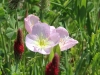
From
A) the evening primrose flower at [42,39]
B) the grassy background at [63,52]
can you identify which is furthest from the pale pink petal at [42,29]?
the grassy background at [63,52]

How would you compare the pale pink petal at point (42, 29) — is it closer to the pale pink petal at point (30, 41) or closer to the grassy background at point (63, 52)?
the pale pink petal at point (30, 41)

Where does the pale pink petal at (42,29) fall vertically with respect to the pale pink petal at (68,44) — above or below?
above

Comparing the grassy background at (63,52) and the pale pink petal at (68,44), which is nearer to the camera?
the pale pink petal at (68,44)

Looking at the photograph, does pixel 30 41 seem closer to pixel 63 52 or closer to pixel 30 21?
pixel 30 21

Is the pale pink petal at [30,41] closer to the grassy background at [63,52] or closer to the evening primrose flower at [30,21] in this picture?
the evening primrose flower at [30,21]

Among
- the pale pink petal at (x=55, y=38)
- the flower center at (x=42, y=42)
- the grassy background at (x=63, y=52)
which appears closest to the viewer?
the pale pink petal at (x=55, y=38)

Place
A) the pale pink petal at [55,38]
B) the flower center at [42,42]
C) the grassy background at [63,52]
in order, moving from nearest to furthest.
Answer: the pale pink petal at [55,38]
the flower center at [42,42]
the grassy background at [63,52]

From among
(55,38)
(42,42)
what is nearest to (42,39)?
(42,42)

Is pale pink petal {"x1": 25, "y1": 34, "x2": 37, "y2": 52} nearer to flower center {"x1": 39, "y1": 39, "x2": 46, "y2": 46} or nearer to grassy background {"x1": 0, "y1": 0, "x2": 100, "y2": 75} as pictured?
flower center {"x1": 39, "y1": 39, "x2": 46, "y2": 46}
